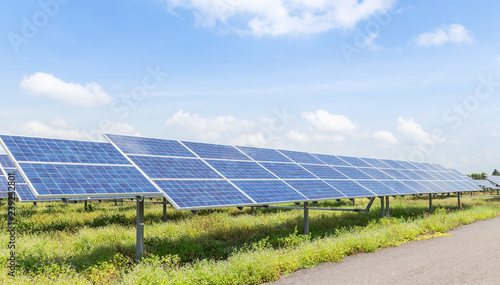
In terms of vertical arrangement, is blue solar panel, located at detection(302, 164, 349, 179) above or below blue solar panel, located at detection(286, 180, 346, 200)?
above

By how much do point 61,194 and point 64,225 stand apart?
12.9 m

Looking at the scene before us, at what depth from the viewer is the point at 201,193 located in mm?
12984

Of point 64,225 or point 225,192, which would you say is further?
point 64,225

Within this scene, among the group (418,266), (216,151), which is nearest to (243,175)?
(216,151)

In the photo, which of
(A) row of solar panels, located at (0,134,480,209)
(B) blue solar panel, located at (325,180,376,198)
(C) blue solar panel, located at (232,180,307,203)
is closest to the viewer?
(A) row of solar panels, located at (0,134,480,209)

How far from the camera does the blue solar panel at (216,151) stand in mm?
17828

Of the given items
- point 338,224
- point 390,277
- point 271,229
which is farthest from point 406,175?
point 390,277

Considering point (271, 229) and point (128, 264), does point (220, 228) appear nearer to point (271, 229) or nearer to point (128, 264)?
point (271, 229)

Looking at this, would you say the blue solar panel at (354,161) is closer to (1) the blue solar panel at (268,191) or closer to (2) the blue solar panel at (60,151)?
(1) the blue solar panel at (268,191)

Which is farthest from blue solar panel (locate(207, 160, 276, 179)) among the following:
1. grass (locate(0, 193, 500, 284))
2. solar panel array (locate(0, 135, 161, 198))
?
solar panel array (locate(0, 135, 161, 198))

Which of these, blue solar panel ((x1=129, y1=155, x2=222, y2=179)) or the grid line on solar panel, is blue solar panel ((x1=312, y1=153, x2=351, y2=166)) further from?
blue solar panel ((x1=129, y1=155, x2=222, y2=179))

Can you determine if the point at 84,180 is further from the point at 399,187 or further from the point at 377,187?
the point at 399,187

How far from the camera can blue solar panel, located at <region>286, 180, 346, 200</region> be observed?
54.9ft

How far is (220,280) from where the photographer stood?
397 inches
